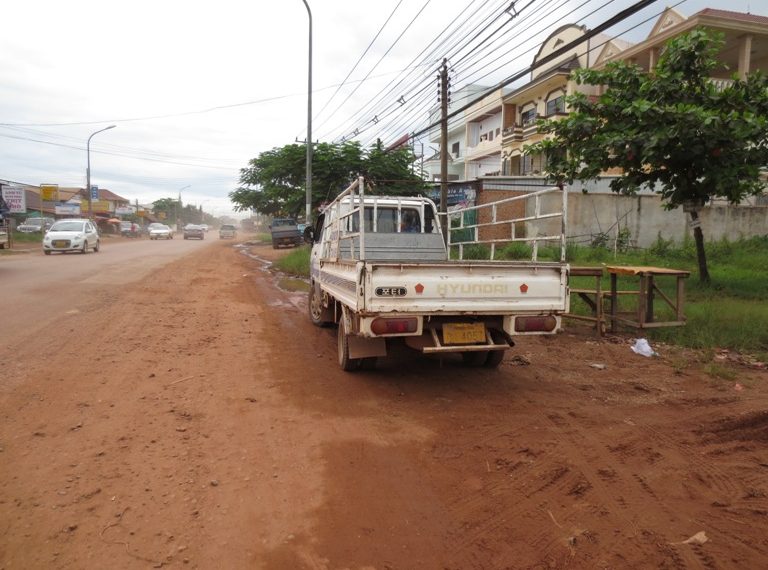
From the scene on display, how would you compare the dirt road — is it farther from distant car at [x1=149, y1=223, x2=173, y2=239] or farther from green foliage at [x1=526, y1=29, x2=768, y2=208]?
distant car at [x1=149, y1=223, x2=173, y2=239]

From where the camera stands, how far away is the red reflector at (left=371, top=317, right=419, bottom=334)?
14.6ft

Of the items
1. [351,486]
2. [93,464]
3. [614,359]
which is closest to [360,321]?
[351,486]

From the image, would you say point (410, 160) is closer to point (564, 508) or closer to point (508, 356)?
point (508, 356)

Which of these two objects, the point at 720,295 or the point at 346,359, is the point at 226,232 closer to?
the point at 720,295

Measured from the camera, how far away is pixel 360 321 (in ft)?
14.8

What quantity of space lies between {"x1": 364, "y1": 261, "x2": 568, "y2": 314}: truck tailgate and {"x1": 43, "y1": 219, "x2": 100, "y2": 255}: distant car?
67.5ft

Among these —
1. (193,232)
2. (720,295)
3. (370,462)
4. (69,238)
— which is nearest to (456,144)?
(193,232)

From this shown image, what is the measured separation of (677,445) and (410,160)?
1737 cm

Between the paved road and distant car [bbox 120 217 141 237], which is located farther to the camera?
distant car [bbox 120 217 141 237]

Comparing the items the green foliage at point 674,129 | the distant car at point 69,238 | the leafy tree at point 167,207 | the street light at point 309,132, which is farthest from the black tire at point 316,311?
the leafy tree at point 167,207

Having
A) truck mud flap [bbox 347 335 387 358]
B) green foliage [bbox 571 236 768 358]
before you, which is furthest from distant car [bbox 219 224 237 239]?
truck mud flap [bbox 347 335 387 358]

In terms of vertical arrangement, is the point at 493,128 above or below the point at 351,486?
above

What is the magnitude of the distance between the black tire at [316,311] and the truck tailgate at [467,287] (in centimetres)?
303

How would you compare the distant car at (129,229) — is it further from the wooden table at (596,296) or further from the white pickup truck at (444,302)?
the white pickup truck at (444,302)
